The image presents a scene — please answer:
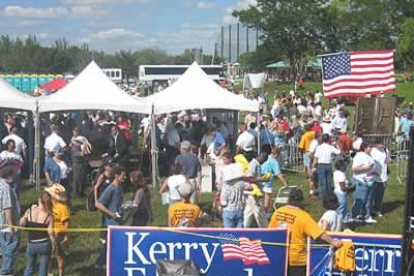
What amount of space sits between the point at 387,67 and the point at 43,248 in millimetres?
11095

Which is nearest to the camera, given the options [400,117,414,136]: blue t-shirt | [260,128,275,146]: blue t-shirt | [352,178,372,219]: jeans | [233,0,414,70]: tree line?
[352,178,372,219]: jeans

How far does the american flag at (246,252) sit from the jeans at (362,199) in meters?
5.57

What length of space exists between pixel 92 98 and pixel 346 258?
36.8 ft

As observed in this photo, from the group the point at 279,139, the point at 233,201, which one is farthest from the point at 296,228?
the point at 279,139

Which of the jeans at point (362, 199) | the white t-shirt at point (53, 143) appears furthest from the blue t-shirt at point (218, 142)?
the jeans at point (362, 199)

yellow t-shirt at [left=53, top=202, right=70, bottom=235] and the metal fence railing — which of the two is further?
the metal fence railing

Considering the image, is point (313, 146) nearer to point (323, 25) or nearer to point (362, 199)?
point (362, 199)

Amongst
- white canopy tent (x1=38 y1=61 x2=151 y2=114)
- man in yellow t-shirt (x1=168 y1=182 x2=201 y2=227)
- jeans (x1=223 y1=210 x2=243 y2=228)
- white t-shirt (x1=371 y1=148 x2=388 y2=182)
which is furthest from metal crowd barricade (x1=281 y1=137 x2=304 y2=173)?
man in yellow t-shirt (x1=168 y1=182 x2=201 y2=227)

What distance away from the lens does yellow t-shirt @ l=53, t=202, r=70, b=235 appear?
8328mm

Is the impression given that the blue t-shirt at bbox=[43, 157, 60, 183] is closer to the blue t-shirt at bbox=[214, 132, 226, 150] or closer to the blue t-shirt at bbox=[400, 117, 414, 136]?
the blue t-shirt at bbox=[214, 132, 226, 150]

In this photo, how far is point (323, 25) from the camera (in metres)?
77.4

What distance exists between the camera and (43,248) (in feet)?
26.4

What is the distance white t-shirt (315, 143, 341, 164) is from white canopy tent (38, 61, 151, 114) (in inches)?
192

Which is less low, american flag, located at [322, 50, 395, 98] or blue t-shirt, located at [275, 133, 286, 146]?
american flag, located at [322, 50, 395, 98]
